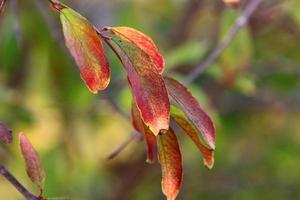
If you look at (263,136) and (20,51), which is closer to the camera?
(20,51)

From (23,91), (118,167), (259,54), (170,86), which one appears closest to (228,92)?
(259,54)

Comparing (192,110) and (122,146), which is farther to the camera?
(122,146)

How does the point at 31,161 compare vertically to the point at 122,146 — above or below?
above

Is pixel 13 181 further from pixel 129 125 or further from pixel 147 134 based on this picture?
pixel 129 125

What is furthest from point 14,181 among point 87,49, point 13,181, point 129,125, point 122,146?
point 129,125

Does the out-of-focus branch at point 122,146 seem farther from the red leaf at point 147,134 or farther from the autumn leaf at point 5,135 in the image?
the autumn leaf at point 5,135

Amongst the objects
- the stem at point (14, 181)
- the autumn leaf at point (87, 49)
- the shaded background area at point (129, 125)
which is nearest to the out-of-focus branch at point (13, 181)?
the stem at point (14, 181)

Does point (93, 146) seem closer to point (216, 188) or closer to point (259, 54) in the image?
point (216, 188)
